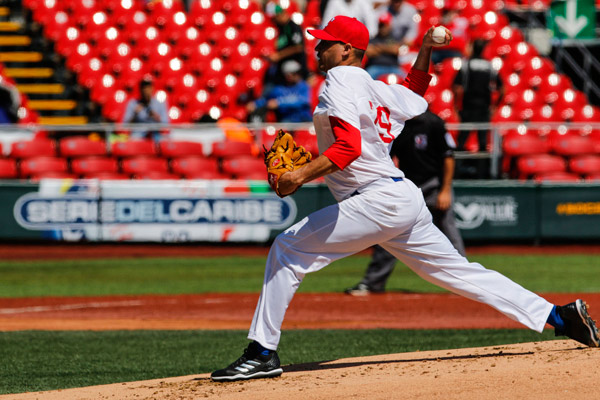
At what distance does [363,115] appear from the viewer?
16.7 feet

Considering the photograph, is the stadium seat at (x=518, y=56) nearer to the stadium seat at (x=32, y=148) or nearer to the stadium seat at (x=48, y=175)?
the stadium seat at (x=48, y=175)

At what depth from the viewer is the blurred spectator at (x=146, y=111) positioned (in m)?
15.9

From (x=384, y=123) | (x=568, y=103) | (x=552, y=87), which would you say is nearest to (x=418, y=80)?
(x=384, y=123)

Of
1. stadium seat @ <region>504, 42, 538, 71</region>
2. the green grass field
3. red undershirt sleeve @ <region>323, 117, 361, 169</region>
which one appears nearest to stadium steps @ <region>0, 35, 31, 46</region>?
the green grass field

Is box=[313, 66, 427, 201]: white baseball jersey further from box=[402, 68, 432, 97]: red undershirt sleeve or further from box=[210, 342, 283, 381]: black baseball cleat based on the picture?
box=[210, 342, 283, 381]: black baseball cleat

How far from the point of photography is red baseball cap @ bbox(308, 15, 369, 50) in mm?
5137

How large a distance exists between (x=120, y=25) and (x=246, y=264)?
816 centimetres

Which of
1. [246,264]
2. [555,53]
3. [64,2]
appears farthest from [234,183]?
[555,53]

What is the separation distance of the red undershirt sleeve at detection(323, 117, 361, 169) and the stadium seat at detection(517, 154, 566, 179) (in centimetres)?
1129

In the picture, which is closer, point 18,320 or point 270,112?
point 18,320

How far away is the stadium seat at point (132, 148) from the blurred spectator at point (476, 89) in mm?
5030

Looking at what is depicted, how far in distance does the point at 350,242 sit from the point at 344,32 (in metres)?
1.12

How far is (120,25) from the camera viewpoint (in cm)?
2019

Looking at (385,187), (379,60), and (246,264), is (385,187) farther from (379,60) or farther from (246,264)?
(379,60)
